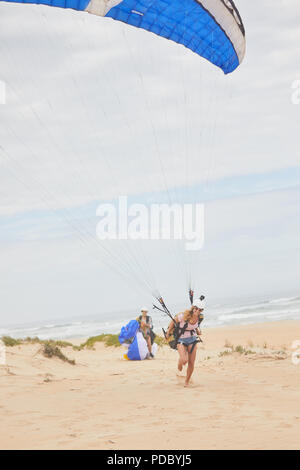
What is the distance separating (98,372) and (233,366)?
3.20m

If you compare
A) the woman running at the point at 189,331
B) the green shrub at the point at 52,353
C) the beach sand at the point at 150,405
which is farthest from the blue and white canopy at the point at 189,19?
the green shrub at the point at 52,353

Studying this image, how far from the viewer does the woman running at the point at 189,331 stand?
912cm

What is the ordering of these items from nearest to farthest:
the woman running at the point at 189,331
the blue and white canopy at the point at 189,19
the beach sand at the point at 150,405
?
1. the beach sand at the point at 150,405
2. the blue and white canopy at the point at 189,19
3. the woman running at the point at 189,331

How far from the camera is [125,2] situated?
822cm

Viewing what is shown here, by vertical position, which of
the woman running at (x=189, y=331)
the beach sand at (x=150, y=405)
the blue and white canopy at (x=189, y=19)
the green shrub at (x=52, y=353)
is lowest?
the beach sand at (x=150, y=405)

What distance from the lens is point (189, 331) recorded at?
9234 mm

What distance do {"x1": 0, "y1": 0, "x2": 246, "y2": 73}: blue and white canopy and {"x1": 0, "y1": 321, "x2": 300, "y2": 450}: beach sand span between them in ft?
19.5

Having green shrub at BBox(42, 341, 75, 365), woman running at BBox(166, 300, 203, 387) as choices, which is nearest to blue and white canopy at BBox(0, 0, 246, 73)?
woman running at BBox(166, 300, 203, 387)

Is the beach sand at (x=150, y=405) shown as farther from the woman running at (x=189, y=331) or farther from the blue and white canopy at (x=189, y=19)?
the blue and white canopy at (x=189, y=19)

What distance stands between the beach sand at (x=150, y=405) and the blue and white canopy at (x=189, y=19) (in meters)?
5.94

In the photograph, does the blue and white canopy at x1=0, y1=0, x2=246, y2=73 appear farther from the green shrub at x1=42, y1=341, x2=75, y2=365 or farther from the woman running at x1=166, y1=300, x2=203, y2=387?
the green shrub at x1=42, y1=341, x2=75, y2=365

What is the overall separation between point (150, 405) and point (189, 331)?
6.70 feet

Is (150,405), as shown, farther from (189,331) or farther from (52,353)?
(52,353)
